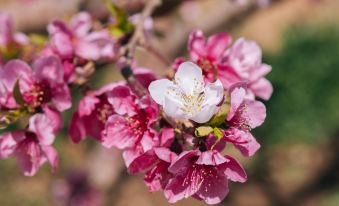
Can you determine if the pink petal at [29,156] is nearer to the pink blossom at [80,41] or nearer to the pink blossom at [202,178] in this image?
the pink blossom at [80,41]

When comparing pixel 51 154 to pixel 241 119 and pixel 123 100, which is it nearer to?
pixel 123 100

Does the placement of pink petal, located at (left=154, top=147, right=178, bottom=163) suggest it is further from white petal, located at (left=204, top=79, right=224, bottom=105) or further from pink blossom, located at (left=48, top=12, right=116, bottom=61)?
pink blossom, located at (left=48, top=12, right=116, bottom=61)

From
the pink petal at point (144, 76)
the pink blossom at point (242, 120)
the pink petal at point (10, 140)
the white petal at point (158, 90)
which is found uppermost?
the white petal at point (158, 90)

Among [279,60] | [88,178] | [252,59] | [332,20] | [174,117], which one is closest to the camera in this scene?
[174,117]

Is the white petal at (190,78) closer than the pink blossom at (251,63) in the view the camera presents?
Yes

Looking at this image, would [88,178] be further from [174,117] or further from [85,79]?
[174,117]

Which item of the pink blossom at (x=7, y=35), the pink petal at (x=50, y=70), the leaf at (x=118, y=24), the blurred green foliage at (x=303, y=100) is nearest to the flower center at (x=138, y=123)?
the pink petal at (x=50, y=70)

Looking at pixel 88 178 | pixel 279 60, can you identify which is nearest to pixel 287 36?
pixel 279 60

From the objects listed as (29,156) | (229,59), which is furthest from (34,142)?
(229,59)
